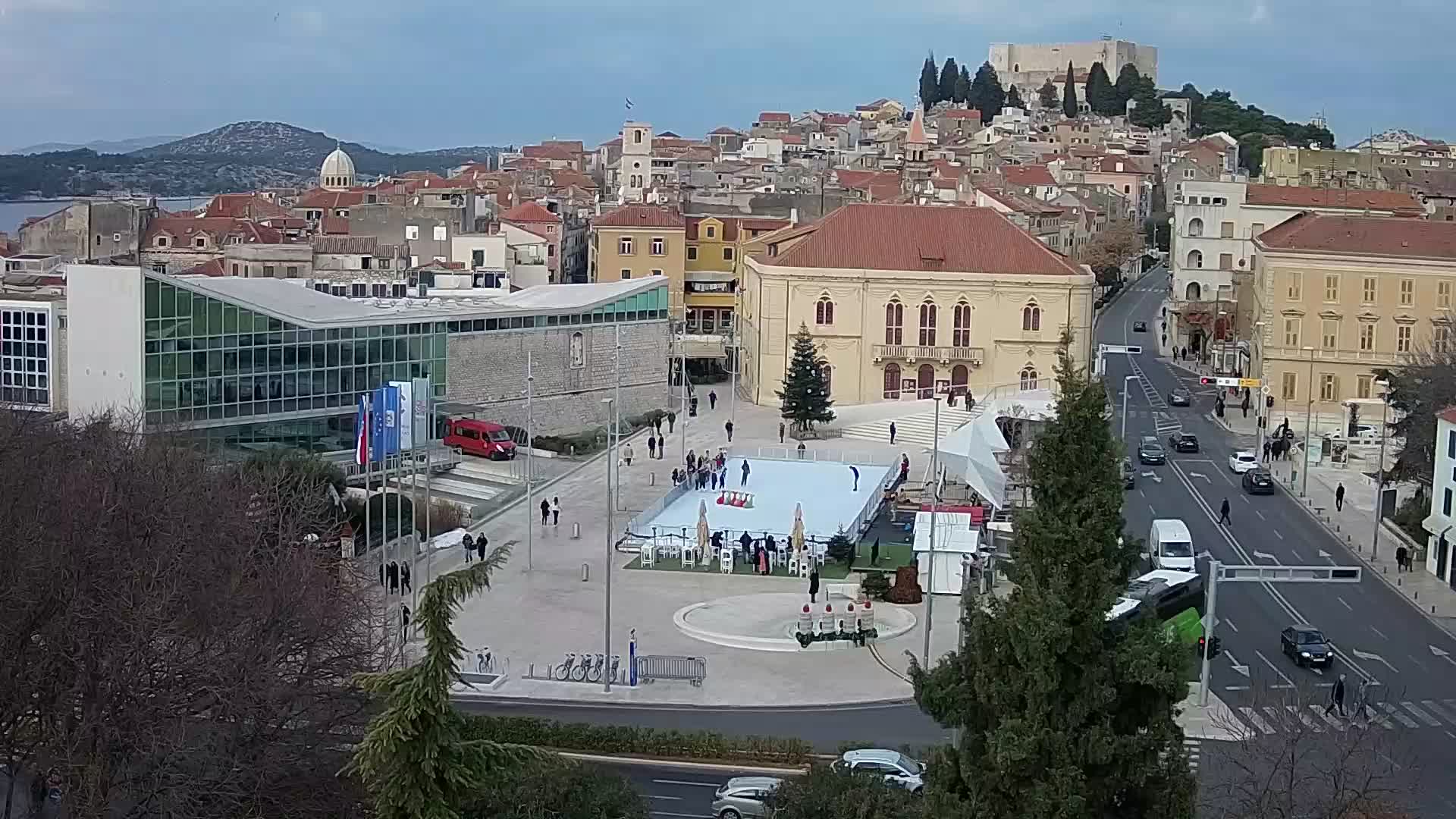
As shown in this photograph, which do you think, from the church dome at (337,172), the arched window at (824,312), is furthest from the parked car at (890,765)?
the church dome at (337,172)

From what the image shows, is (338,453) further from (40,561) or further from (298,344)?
(40,561)

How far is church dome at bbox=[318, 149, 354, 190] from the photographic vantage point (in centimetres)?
10906

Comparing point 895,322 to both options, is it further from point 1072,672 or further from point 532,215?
point 1072,672

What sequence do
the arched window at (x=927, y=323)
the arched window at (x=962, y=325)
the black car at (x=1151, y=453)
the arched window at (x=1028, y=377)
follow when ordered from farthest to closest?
the arched window at (x=927, y=323) → the arched window at (x=962, y=325) → the arched window at (x=1028, y=377) → the black car at (x=1151, y=453)

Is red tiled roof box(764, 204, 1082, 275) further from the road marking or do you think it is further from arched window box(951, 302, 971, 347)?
the road marking

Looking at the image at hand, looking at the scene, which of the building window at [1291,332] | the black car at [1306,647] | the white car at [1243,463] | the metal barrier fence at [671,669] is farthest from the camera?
the building window at [1291,332]

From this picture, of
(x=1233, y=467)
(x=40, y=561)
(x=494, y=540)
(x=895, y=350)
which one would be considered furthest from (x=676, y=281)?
(x=40, y=561)

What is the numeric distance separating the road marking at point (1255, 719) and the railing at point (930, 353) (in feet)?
98.3

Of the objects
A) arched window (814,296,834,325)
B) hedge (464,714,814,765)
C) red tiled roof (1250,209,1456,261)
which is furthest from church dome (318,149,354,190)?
hedge (464,714,814,765)

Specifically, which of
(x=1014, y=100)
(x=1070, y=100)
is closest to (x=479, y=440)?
(x=1070, y=100)

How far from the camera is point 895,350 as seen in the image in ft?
180

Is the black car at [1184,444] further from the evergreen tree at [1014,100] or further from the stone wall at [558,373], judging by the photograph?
the evergreen tree at [1014,100]

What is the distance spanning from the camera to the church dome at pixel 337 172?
358 ft

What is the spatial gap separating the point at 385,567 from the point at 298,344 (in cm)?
1058
